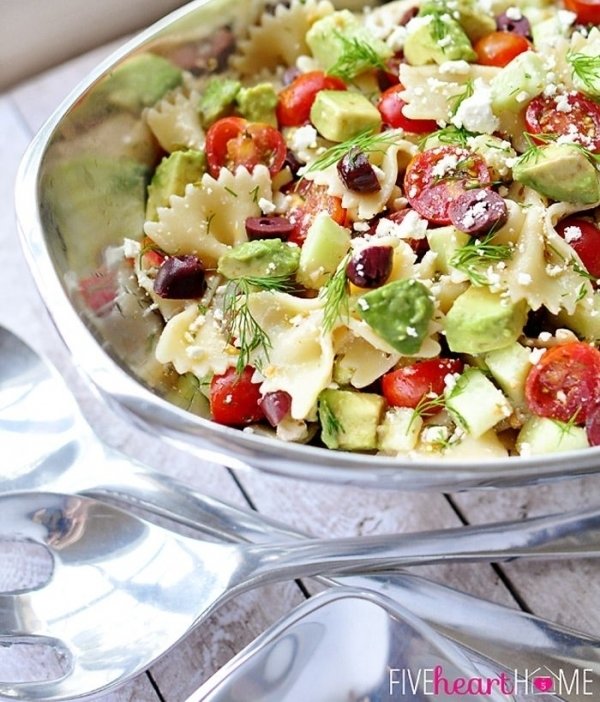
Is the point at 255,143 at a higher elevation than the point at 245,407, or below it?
higher

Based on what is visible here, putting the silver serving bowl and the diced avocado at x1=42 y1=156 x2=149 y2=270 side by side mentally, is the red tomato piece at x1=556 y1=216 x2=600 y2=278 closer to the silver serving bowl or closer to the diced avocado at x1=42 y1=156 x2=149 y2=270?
the silver serving bowl

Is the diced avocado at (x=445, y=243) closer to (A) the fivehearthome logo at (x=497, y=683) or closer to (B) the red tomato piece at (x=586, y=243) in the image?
(B) the red tomato piece at (x=586, y=243)

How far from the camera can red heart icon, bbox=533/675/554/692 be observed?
2652 mm

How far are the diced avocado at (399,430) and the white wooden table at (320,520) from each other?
1.45 ft

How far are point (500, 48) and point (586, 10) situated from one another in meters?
0.38

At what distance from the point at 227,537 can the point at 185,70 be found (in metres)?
1.65

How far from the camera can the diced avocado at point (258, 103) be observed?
3.34 metres

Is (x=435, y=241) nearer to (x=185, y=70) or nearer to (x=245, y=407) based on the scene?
(x=245, y=407)

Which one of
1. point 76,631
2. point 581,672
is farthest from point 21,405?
point 581,672

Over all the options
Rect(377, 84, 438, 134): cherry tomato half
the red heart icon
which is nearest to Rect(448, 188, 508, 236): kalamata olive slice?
Rect(377, 84, 438, 134): cherry tomato half

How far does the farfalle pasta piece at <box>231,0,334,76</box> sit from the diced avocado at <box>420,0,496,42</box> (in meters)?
0.42

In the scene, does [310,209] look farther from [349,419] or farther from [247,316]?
[349,419]

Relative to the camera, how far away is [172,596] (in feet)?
9.46

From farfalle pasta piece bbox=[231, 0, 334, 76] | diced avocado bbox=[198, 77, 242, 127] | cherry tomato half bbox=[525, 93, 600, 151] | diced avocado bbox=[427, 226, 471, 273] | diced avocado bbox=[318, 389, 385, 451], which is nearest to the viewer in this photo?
diced avocado bbox=[318, 389, 385, 451]
